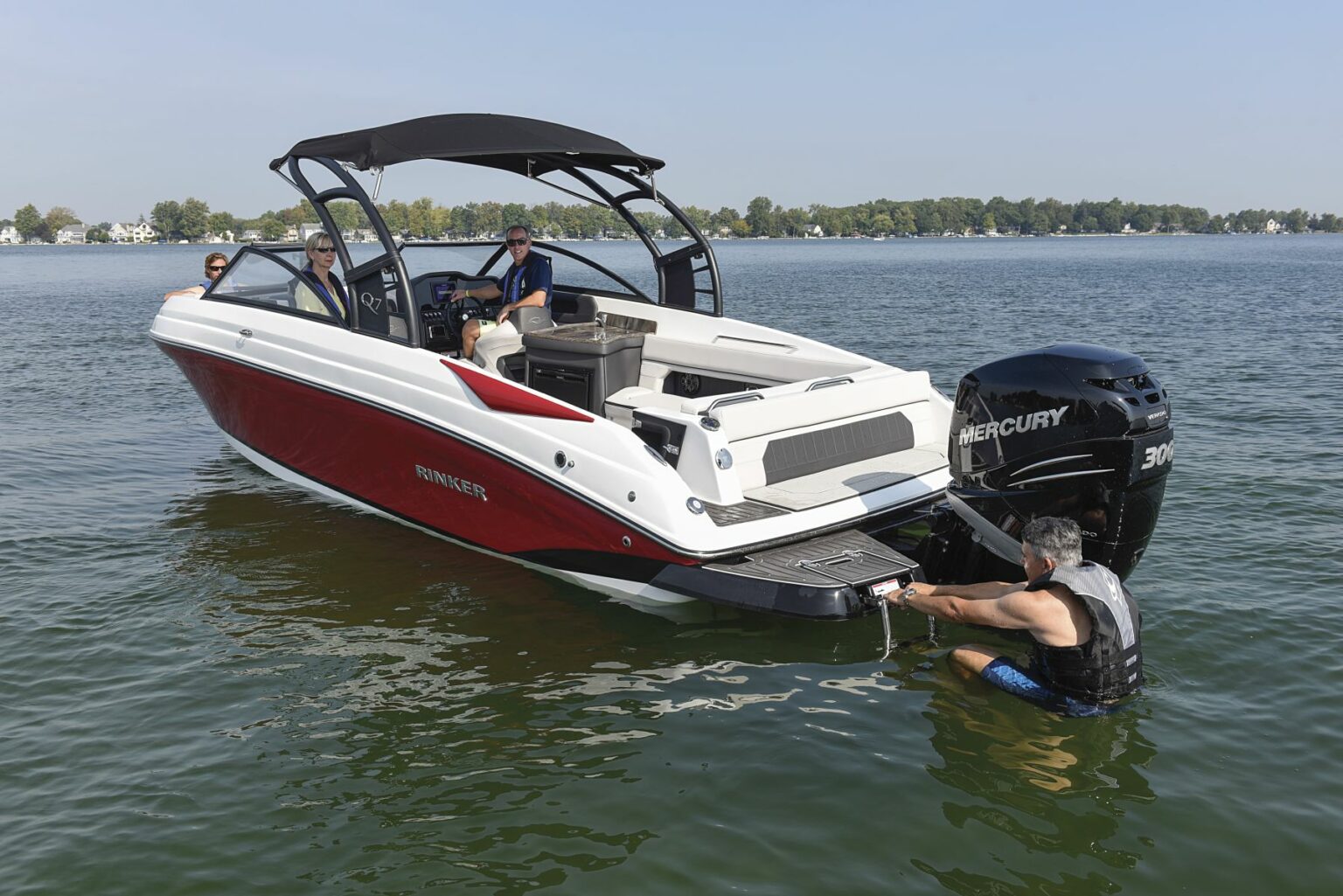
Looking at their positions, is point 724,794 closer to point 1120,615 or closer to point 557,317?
point 1120,615

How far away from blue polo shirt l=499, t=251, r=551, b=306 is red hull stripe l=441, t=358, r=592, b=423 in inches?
62.9

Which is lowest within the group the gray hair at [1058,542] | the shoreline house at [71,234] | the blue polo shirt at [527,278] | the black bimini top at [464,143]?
the gray hair at [1058,542]

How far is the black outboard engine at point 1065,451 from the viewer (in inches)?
176

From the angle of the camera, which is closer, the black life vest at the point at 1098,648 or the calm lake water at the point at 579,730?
the calm lake water at the point at 579,730

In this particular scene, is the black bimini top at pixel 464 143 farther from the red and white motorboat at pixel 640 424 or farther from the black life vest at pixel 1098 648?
the black life vest at pixel 1098 648

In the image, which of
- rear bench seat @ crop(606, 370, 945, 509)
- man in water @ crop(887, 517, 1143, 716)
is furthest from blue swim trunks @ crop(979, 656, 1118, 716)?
rear bench seat @ crop(606, 370, 945, 509)

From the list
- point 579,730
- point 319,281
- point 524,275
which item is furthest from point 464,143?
point 579,730

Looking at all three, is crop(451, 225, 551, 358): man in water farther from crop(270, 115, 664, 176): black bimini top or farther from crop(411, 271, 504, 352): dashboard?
crop(270, 115, 664, 176): black bimini top

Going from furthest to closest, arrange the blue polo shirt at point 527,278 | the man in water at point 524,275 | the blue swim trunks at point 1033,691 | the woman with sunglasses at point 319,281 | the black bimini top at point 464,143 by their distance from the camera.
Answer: the blue polo shirt at point 527,278, the man in water at point 524,275, the woman with sunglasses at point 319,281, the black bimini top at point 464,143, the blue swim trunks at point 1033,691

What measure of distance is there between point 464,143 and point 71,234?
6415 inches

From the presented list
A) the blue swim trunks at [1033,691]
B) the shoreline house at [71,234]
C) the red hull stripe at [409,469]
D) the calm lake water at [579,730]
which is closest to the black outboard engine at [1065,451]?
the blue swim trunks at [1033,691]

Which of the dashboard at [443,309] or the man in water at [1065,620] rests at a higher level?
the dashboard at [443,309]

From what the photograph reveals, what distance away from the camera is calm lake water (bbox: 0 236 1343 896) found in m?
3.61

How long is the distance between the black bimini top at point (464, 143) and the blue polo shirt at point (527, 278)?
761 millimetres
